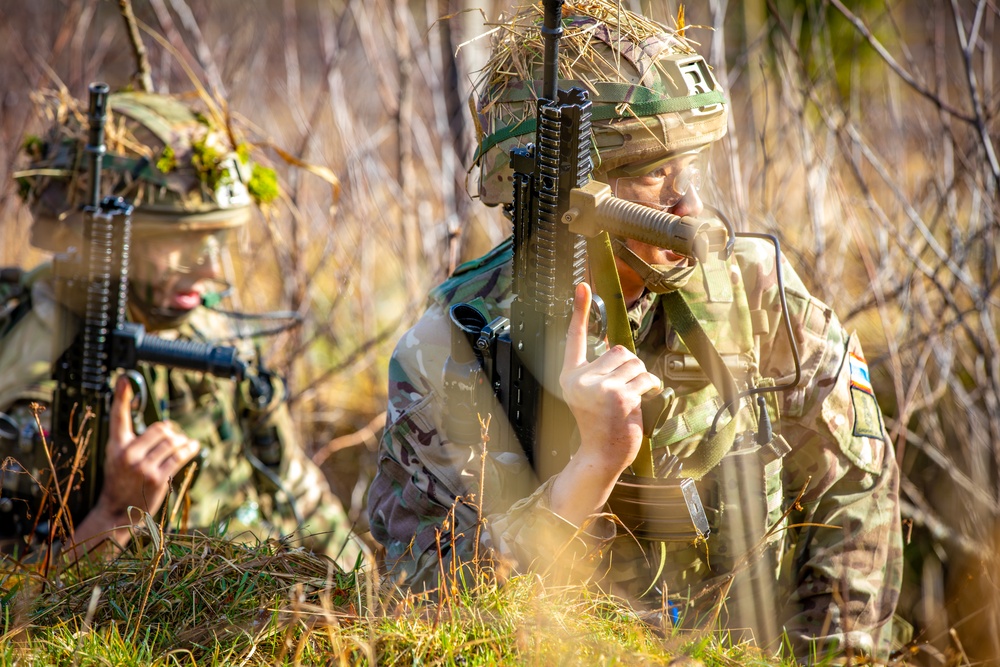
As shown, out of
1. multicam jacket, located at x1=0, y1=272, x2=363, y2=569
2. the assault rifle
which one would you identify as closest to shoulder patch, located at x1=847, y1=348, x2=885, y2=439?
the assault rifle

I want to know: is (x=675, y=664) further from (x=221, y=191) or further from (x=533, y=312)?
(x=221, y=191)

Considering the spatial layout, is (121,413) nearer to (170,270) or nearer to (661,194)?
(170,270)

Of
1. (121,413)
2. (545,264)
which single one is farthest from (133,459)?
(545,264)

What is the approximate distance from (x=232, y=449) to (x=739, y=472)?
2.27 m

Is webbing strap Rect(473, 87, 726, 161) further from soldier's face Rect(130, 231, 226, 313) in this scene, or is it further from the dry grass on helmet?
soldier's face Rect(130, 231, 226, 313)

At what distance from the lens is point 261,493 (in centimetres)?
392

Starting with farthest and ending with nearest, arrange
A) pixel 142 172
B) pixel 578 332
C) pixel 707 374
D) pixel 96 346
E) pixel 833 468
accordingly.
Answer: pixel 142 172, pixel 96 346, pixel 833 468, pixel 707 374, pixel 578 332

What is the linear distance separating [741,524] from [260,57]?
5227 millimetres

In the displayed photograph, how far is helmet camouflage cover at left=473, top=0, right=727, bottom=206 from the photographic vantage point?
221cm

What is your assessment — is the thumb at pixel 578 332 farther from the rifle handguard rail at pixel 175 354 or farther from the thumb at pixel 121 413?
the thumb at pixel 121 413

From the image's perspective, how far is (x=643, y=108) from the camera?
2199 mm

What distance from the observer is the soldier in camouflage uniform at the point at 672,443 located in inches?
85.2

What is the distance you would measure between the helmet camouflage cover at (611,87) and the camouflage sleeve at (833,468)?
50cm

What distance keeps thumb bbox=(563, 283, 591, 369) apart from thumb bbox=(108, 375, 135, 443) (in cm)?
175
